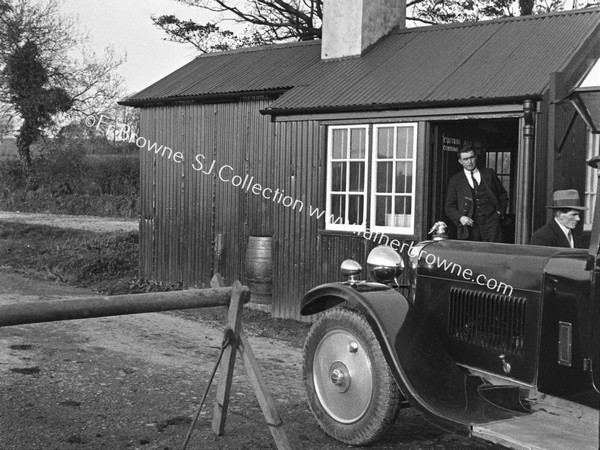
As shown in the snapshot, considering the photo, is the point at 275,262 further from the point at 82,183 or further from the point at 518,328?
the point at 82,183

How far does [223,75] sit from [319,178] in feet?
12.4

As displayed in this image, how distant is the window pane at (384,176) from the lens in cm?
992

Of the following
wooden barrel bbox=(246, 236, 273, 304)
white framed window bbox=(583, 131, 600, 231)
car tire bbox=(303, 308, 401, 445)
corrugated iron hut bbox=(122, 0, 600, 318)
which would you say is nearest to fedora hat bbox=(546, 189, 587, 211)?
corrugated iron hut bbox=(122, 0, 600, 318)

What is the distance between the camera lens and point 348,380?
5281 mm

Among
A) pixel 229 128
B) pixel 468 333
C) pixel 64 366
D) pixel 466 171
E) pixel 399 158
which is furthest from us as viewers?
pixel 229 128

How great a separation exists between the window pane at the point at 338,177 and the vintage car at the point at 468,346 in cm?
464

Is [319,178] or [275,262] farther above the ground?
[319,178]

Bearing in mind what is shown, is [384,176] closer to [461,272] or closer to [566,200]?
[566,200]

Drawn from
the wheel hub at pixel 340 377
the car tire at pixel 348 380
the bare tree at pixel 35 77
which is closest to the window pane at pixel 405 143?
the car tire at pixel 348 380

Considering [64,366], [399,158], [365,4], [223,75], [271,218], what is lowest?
[64,366]

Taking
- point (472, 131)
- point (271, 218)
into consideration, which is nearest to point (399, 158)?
point (472, 131)

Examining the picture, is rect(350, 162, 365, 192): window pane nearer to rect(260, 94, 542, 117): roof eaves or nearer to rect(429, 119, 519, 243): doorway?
rect(260, 94, 542, 117): roof eaves

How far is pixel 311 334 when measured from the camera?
18.5 ft

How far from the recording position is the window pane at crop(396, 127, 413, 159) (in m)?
9.72
